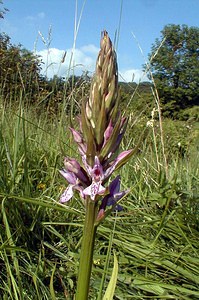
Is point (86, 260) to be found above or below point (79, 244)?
above

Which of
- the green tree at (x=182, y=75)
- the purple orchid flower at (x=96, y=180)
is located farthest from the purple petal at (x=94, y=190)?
the green tree at (x=182, y=75)

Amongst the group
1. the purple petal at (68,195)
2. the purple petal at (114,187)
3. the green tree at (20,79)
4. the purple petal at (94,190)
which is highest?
the green tree at (20,79)

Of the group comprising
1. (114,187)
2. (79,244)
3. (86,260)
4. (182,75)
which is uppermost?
(182,75)

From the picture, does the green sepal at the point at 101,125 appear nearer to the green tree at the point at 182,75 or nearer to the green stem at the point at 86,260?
the green stem at the point at 86,260

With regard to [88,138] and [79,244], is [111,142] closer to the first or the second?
[88,138]

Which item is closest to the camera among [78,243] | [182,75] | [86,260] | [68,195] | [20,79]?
[86,260]

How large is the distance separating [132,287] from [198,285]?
0.89ft

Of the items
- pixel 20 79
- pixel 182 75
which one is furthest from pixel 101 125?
pixel 182 75

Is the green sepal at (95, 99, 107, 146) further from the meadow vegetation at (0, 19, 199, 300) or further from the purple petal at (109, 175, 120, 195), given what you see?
the meadow vegetation at (0, 19, 199, 300)

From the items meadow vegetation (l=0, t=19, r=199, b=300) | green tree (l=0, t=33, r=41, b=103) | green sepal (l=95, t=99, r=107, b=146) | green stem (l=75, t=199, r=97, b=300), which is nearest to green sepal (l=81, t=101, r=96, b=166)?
green sepal (l=95, t=99, r=107, b=146)

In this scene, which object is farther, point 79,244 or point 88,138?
point 79,244

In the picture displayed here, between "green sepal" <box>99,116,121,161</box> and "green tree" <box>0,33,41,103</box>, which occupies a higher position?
"green tree" <box>0,33,41,103</box>

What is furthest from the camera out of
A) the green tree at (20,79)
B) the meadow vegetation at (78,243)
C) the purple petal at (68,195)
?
the green tree at (20,79)

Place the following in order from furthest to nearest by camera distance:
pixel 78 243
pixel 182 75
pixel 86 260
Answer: pixel 182 75 → pixel 78 243 → pixel 86 260
